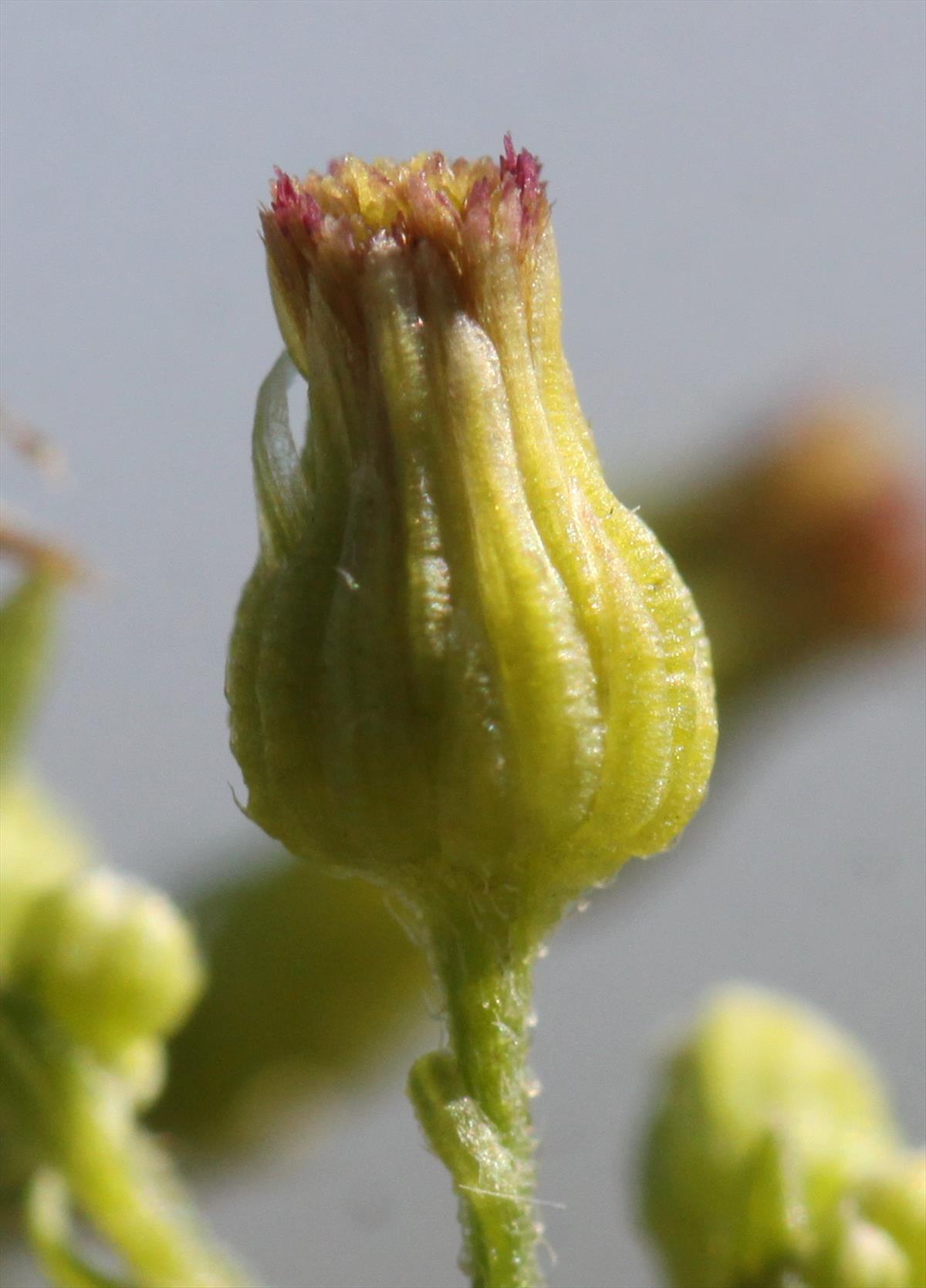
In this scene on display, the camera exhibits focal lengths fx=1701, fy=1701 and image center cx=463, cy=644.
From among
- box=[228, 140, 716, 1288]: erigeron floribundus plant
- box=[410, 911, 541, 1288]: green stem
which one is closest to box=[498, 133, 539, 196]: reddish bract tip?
box=[228, 140, 716, 1288]: erigeron floribundus plant

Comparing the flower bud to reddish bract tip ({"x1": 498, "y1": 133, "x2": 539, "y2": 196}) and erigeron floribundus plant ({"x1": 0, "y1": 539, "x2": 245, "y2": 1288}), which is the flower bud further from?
erigeron floribundus plant ({"x1": 0, "y1": 539, "x2": 245, "y2": 1288})

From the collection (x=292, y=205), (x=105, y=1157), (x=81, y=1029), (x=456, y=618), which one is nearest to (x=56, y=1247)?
(x=105, y=1157)

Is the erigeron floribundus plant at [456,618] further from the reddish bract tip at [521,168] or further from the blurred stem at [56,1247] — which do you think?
the blurred stem at [56,1247]

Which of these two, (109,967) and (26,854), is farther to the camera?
(26,854)

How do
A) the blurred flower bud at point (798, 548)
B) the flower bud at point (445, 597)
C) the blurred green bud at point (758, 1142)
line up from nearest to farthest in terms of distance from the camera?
1. the flower bud at point (445, 597)
2. the blurred green bud at point (758, 1142)
3. the blurred flower bud at point (798, 548)

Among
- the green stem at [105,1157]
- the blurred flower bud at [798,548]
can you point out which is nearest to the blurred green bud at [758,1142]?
the green stem at [105,1157]

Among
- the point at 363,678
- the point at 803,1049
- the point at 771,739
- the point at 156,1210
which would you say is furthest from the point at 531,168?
the point at 771,739

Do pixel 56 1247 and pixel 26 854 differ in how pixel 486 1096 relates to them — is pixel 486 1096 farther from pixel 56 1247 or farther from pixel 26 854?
pixel 26 854

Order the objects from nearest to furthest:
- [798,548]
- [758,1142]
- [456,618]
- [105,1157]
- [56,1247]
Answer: [456,618]
[56,1247]
[105,1157]
[758,1142]
[798,548]
